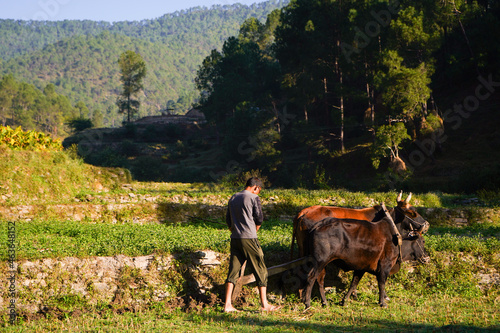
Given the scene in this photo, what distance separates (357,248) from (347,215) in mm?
1703

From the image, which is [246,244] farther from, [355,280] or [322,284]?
[355,280]

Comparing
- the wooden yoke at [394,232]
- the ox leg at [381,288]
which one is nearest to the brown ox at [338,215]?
the wooden yoke at [394,232]

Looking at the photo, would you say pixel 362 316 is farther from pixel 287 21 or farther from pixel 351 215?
pixel 287 21

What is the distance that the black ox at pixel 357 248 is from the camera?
8961 millimetres

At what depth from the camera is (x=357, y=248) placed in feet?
30.1

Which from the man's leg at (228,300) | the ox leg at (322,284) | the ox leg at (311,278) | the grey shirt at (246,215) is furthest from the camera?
the ox leg at (322,284)

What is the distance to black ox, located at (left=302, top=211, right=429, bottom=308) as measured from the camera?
896cm

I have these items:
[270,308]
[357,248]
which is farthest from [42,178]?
[357,248]

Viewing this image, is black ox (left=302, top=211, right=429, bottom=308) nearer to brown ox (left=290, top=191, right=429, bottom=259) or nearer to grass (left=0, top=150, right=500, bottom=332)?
brown ox (left=290, top=191, right=429, bottom=259)

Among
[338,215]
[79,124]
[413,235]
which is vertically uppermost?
[79,124]

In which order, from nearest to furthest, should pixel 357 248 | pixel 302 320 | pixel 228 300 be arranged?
pixel 302 320
pixel 228 300
pixel 357 248

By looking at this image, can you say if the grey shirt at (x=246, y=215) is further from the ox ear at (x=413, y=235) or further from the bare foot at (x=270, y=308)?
the ox ear at (x=413, y=235)

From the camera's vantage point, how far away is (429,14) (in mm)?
40344

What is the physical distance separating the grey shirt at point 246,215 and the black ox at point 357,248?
47.6 inches
